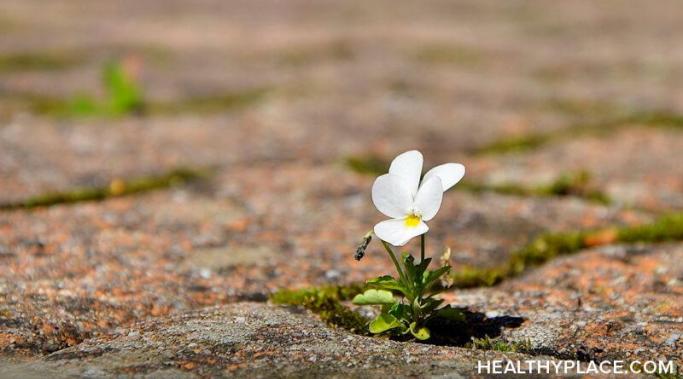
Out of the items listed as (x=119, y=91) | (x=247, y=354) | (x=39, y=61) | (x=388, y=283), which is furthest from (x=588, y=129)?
(x=39, y=61)

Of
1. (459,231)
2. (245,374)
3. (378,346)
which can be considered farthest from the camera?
(459,231)

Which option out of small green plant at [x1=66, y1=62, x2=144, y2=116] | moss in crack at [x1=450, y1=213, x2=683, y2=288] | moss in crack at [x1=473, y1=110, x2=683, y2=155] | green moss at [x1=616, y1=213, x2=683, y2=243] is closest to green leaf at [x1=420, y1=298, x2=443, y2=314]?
moss in crack at [x1=450, y1=213, x2=683, y2=288]

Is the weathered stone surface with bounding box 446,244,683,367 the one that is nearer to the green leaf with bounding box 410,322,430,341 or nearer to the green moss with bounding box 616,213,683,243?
the green moss with bounding box 616,213,683,243

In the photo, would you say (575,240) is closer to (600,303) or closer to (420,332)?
(600,303)

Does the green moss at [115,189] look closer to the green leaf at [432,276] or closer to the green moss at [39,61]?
the green leaf at [432,276]

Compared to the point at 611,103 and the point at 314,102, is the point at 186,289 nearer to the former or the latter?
the point at 314,102

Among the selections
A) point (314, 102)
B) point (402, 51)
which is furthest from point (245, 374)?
point (402, 51)
